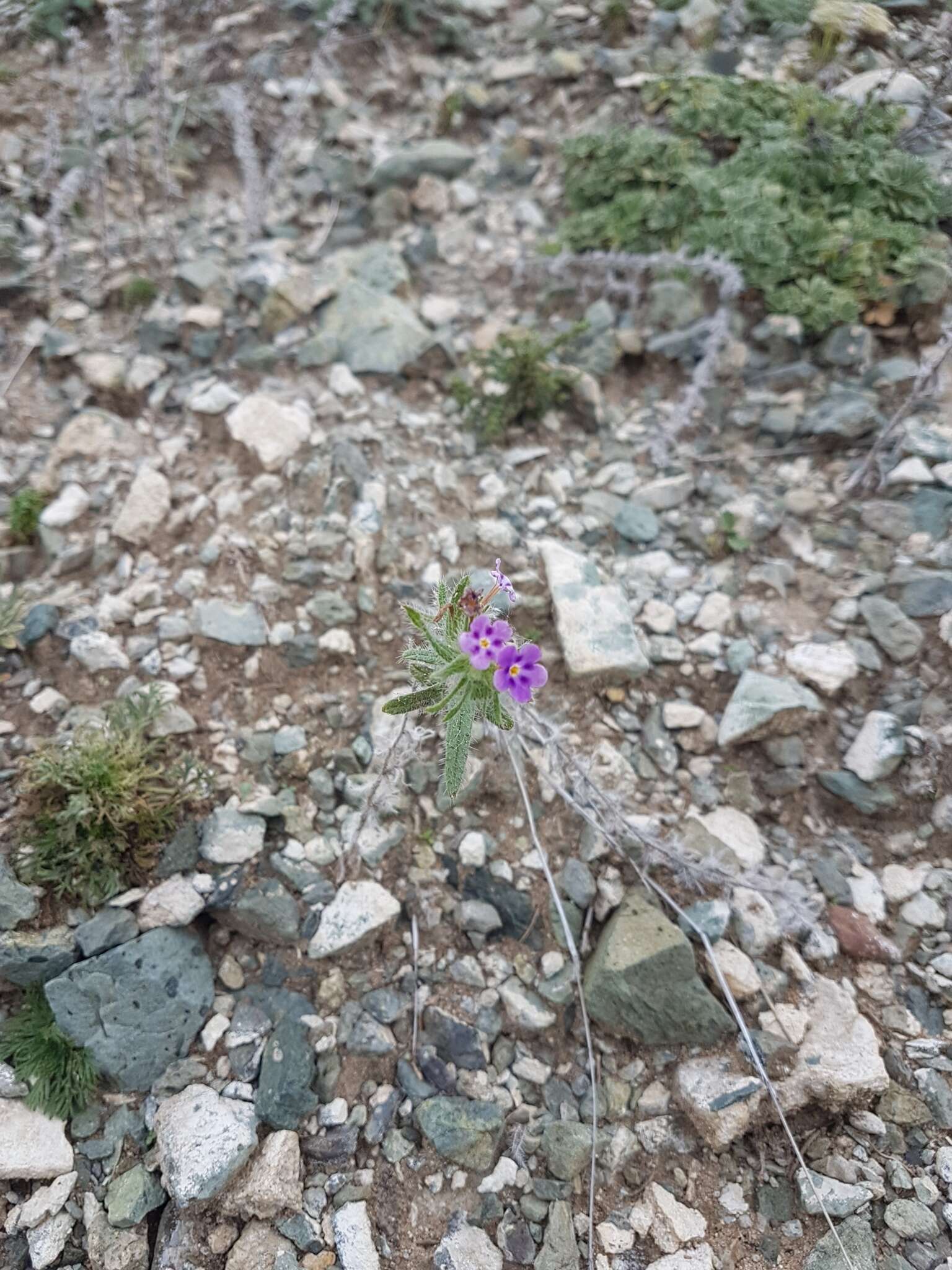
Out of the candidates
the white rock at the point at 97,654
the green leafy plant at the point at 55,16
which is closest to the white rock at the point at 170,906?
the white rock at the point at 97,654

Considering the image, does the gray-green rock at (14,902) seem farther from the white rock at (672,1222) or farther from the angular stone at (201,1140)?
the white rock at (672,1222)

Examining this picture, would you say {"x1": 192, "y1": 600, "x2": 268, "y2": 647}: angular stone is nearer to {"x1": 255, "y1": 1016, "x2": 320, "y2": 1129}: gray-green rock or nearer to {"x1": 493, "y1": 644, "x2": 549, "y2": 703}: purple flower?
{"x1": 255, "y1": 1016, "x2": 320, "y2": 1129}: gray-green rock

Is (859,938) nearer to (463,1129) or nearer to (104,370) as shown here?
(463,1129)

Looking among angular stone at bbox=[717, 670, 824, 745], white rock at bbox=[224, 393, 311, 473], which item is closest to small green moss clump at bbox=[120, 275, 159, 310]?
white rock at bbox=[224, 393, 311, 473]

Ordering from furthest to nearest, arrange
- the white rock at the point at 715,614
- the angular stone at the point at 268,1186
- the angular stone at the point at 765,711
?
the white rock at the point at 715,614
the angular stone at the point at 765,711
the angular stone at the point at 268,1186

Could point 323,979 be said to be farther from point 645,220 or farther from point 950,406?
point 645,220

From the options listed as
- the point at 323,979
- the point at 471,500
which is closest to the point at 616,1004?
the point at 323,979
